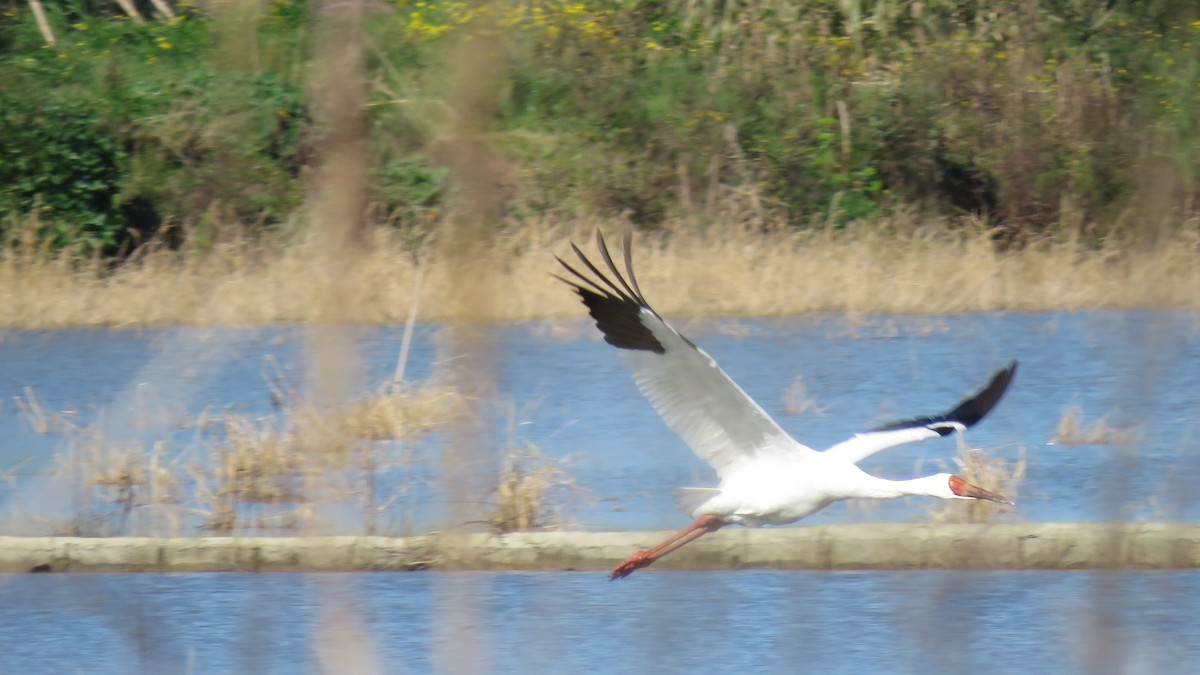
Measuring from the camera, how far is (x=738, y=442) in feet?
20.4

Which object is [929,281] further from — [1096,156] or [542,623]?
[542,623]

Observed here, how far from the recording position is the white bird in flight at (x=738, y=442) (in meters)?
5.66

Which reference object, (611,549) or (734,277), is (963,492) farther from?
(734,277)

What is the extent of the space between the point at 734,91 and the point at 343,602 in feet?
50.4

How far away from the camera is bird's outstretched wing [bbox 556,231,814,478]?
5594 mm

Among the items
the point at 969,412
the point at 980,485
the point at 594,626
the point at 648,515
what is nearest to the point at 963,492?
the point at 969,412

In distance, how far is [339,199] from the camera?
5.24ft

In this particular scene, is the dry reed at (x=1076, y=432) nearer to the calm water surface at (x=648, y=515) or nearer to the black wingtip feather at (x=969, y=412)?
the calm water surface at (x=648, y=515)

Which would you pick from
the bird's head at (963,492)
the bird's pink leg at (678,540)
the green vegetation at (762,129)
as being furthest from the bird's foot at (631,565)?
the green vegetation at (762,129)

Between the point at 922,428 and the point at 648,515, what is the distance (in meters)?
2.20

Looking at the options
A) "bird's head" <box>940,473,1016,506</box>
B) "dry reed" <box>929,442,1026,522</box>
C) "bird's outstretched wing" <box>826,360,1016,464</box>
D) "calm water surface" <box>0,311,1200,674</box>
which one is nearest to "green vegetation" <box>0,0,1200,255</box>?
"calm water surface" <box>0,311,1200,674</box>

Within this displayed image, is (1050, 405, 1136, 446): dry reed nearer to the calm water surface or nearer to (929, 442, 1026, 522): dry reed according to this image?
the calm water surface

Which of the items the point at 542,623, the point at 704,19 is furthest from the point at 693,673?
the point at 704,19

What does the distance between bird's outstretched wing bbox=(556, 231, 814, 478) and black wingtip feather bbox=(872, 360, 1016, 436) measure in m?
0.40
